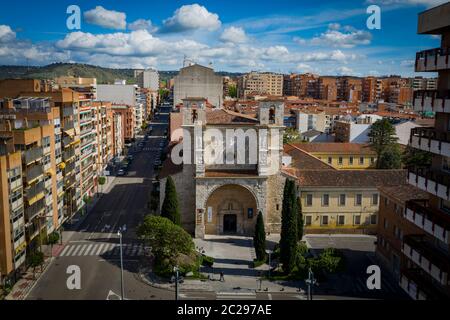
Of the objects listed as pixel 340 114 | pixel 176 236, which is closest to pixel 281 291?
pixel 176 236

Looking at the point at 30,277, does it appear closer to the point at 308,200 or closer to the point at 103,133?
the point at 308,200

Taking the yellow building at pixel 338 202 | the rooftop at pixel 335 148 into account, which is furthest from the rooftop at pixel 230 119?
the rooftop at pixel 335 148

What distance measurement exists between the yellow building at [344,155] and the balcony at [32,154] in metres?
46.2

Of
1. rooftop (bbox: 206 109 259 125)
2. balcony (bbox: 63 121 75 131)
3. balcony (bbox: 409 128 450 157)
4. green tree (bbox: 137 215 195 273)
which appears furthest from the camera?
balcony (bbox: 63 121 75 131)

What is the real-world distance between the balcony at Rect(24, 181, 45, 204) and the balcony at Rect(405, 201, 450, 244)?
101 ft

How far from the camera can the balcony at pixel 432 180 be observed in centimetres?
2472

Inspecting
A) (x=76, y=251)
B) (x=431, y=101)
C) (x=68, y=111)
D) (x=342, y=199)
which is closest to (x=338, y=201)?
(x=342, y=199)

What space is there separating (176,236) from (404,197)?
779 inches

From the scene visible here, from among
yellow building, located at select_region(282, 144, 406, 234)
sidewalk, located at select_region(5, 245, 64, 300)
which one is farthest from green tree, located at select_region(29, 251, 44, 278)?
yellow building, located at select_region(282, 144, 406, 234)

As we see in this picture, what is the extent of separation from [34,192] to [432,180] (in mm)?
33236

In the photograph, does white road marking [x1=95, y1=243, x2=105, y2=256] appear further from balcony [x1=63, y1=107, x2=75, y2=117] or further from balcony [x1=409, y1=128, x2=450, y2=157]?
balcony [x1=409, y1=128, x2=450, y2=157]

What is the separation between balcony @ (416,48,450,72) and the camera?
24172 millimetres

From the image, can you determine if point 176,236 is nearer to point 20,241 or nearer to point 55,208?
point 20,241
